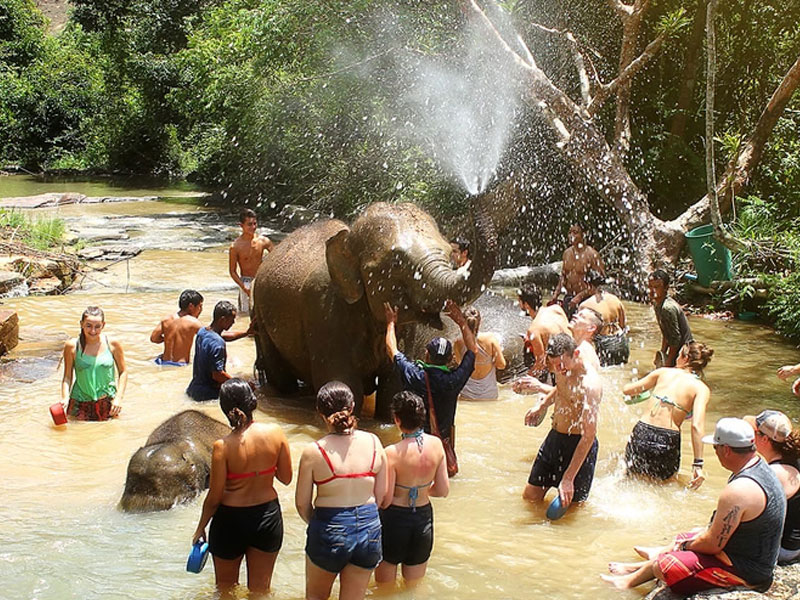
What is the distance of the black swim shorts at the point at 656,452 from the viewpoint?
21.5ft

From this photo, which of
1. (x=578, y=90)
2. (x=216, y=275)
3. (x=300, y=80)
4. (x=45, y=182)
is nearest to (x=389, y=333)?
(x=216, y=275)

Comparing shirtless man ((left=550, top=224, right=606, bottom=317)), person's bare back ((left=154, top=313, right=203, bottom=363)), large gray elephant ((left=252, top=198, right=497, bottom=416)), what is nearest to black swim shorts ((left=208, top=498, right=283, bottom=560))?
large gray elephant ((left=252, top=198, right=497, bottom=416))

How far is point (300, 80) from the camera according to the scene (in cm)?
1952

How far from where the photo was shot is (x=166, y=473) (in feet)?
19.8

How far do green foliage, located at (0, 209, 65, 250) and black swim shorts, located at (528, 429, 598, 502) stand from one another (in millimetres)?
12006

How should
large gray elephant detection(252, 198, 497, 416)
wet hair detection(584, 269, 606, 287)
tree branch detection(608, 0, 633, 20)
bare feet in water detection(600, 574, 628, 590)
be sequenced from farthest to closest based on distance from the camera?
1. tree branch detection(608, 0, 633, 20)
2. wet hair detection(584, 269, 606, 287)
3. large gray elephant detection(252, 198, 497, 416)
4. bare feet in water detection(600, 574, 628, 590)

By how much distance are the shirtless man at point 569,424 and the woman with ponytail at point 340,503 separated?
191 cm

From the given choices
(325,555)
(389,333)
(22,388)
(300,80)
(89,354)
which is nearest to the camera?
(325,555)

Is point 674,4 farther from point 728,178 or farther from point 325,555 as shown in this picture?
point 325,555

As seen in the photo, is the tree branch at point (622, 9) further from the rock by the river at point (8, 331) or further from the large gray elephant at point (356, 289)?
the rock by the river at point (8, 331)

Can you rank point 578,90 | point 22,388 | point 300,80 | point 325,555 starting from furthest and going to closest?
1. point 300,80
2. point 578,90
3. point 22,388
4. point 325,555

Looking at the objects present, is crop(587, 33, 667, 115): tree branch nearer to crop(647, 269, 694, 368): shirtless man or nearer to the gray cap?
crop(647, 269, 694, 368): shirtless man

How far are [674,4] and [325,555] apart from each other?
45.2 feet

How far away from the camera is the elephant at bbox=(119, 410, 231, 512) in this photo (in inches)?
236
